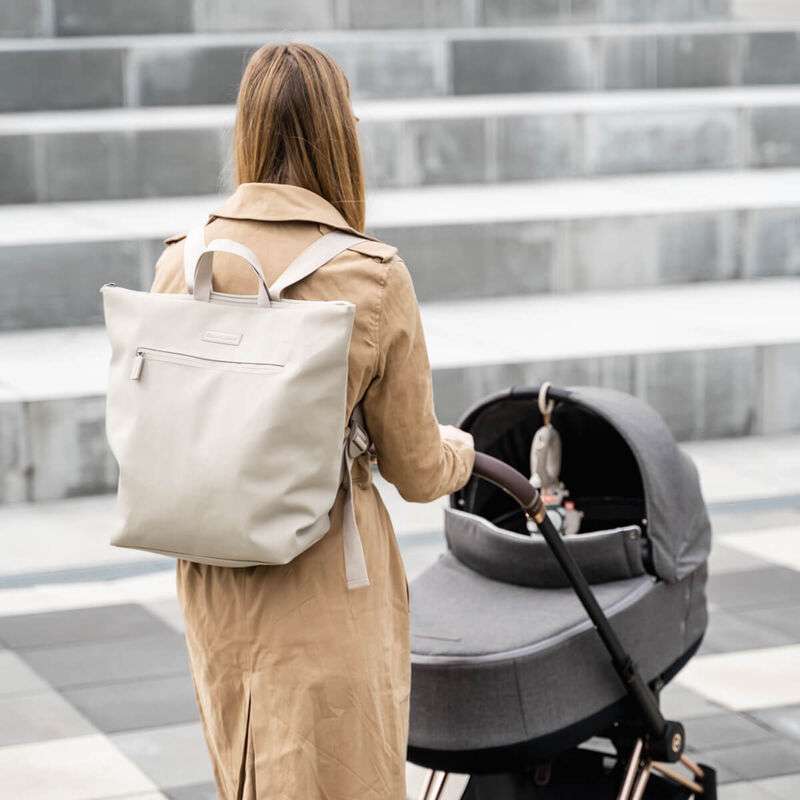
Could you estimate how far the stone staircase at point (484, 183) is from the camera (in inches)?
259

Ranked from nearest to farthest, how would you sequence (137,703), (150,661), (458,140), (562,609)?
(562,609)
(137,703)
(150,661)
(458,140)

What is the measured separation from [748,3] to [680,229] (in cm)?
587

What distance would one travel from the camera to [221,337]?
6.73 ft

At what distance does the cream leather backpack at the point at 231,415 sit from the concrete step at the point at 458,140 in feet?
19.3

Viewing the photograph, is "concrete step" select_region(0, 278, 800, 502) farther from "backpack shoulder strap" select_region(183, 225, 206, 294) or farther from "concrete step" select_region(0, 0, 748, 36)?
"backpack shoulder strap" select_region(183, 225, 206, 294)

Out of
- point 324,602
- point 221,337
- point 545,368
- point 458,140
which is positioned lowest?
point 545,368

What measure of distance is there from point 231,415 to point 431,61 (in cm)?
841

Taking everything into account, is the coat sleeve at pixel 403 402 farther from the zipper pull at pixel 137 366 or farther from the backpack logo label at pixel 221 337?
the zipper pull at pixel 137 366

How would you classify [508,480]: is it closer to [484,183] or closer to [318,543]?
[318,543]

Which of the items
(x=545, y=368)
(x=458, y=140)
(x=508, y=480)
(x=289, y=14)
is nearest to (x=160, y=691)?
(x=508, y=480)

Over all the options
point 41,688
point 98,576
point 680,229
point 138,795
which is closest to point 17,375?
point 98,576

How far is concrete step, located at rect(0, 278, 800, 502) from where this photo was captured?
19.0 ft

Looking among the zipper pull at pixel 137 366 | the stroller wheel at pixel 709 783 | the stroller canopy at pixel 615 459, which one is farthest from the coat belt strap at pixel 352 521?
the stroller wheel at pixel 709 783

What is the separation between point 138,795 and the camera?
3389 mm
